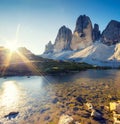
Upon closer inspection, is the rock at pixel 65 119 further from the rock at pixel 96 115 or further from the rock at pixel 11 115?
the rock at pixel 11 115

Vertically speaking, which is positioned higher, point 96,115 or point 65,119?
point 96,115

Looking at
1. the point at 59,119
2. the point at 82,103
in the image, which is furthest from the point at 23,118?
the point at 82,103

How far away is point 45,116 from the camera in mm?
25641

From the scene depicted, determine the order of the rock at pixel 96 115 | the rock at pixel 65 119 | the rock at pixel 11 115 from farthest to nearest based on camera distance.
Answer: the rock at pixel 11 115 < the rock at pixel 96 115 < the rock at pixel 65 119

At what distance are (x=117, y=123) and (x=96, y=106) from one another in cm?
852

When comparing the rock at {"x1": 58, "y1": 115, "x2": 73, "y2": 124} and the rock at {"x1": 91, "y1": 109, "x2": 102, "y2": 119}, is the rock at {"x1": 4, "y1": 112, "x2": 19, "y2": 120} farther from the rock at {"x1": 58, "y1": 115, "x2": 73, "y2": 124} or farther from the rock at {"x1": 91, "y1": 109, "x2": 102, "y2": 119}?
the rock at {"x1": 91, "y1": 109, "x2": 102, "y2": 119}

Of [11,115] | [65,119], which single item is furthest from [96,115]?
[11,115]

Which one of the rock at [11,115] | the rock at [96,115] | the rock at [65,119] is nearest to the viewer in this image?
the rock at [65,119]

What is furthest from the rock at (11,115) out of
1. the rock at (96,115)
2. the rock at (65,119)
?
the rock at (96,115)

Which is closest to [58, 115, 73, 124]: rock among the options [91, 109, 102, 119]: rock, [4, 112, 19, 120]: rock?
[91, 109, 102, 119]: rock

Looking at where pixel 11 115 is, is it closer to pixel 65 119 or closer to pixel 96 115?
pixel 65 119

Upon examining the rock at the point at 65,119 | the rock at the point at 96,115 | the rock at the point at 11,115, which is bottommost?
the rock at the point at 11,115

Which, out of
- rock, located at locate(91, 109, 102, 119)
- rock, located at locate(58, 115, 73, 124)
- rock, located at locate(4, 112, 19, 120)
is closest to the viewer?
rock, located at locate(58, 115, 73, 124)

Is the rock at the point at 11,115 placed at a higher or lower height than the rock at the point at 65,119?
lower
